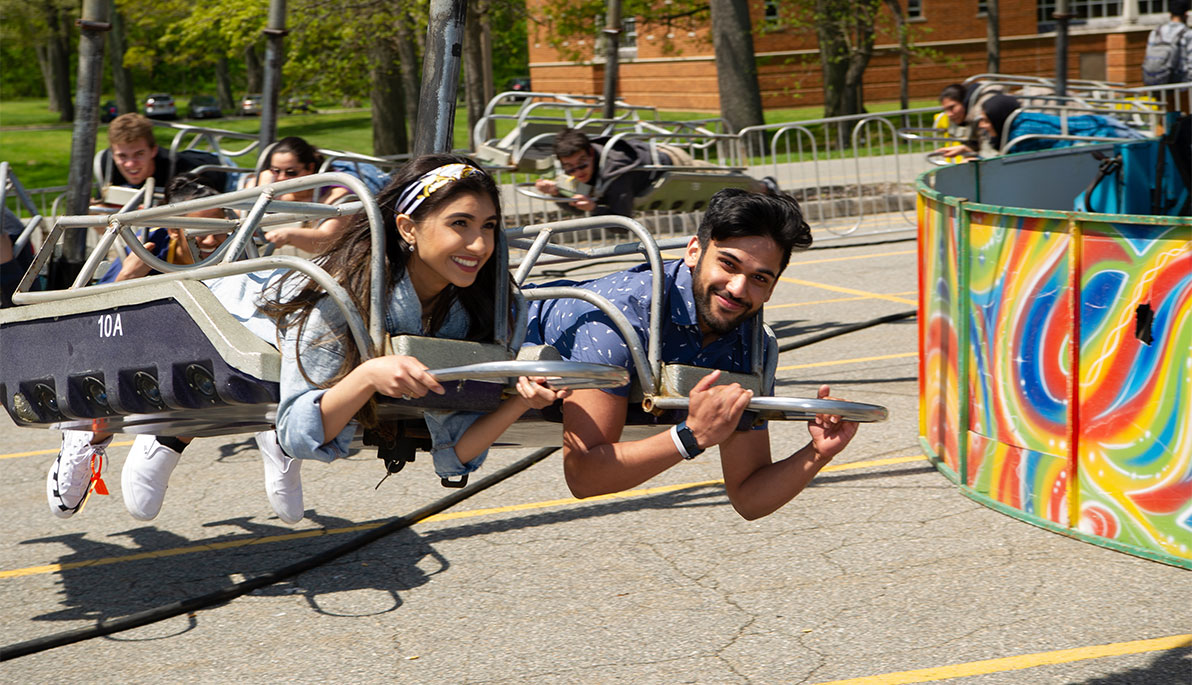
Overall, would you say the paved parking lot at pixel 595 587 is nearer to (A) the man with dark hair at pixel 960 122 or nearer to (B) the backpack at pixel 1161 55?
(A) the man with dark hair at pixel 960 122

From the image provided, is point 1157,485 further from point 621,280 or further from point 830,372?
point 830,372

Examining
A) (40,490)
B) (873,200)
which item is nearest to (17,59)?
(873,200)

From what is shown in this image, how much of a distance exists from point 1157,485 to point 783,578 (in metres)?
1.60

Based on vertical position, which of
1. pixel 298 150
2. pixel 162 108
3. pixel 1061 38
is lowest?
pixel 298 150

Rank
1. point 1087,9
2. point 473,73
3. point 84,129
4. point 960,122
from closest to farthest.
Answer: point 84,129 → point 960,122 → point 473,73 → point 1087,9

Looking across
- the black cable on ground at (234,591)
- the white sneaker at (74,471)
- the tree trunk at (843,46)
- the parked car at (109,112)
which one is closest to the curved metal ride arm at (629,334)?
the black cable on ground at (234,591)

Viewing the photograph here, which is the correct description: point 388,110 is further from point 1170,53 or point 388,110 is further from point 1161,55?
point 1170,53

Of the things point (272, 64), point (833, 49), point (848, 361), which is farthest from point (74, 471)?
point (833, 49)

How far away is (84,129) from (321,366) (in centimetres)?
615

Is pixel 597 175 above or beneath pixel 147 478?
above

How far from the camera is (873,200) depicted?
17.7 meters

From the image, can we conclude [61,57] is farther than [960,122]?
Yes

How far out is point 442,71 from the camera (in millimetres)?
4574

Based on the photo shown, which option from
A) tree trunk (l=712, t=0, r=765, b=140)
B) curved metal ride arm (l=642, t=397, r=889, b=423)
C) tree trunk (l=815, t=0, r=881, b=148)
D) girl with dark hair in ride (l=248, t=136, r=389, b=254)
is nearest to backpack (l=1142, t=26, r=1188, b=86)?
tree trunk (l=712, t=0, r=765, b=140)
